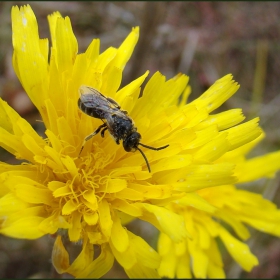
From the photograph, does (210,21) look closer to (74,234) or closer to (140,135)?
(140,135)

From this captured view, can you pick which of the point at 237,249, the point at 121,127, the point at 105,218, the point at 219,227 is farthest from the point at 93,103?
the point at 237,249

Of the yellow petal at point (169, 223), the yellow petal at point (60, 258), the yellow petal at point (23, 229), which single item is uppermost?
the yellow petal at point (169, 223)

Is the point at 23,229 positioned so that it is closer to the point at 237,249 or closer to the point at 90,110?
the point at 90,110

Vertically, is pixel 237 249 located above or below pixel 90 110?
below

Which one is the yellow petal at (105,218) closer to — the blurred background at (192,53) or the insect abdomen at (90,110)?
the insect abdomen at (90,110)

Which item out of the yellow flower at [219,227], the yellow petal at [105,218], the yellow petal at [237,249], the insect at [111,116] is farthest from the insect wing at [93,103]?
the yellow petal at [237,249]
